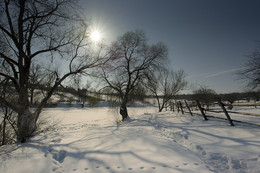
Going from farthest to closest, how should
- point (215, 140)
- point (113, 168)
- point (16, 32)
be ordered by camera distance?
point (16, 32), point (215, 140), point (113, 168)

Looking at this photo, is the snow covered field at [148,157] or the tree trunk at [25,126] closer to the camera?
the snow covered field at [148,157]

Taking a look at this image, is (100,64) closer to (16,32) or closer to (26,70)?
(26,70)

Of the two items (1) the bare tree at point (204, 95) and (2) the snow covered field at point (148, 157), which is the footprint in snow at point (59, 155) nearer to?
(2) the snow covered field at point (148, 157)

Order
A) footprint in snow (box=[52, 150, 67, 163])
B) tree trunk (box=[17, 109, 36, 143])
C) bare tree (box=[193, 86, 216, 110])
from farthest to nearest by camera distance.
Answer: bare tree (box=[193, 86, 216, 110])
tree trunk (box=[17, 109, 36, 143])
footprint in snow (box=[52, 150, 67, 163])

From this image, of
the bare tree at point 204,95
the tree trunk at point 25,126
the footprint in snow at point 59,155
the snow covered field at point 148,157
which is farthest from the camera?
the bare tree at point 204,95

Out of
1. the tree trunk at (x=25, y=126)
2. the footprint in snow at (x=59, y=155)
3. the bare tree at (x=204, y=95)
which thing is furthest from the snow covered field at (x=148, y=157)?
the bare tree at (x=204, y=95)

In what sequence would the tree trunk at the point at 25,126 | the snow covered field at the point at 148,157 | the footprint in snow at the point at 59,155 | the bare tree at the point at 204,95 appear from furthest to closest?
the bare tree at the point at 204,95, the tree trunk at the point at 25,126, the footprint in snow at the point at 59,155, the snow covered field at the point at 148,157

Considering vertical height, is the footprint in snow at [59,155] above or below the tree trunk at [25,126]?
below

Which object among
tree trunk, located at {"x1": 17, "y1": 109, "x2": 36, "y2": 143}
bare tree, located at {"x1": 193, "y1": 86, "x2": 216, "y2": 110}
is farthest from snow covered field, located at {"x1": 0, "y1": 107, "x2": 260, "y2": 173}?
bare tree, located at {"x1": 193, "y1": 86, "x2": 216, "y2": 110}

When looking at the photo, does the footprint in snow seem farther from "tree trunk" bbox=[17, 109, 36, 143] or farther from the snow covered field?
"tree trunk" bbox=[17, 109, 36, 143]

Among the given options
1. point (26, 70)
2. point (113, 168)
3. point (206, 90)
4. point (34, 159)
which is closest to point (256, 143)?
point (113, 168)

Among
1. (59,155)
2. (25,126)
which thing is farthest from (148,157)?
(25,126)

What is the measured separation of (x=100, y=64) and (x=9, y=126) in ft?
18.3

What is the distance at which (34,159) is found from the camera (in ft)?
10.2
